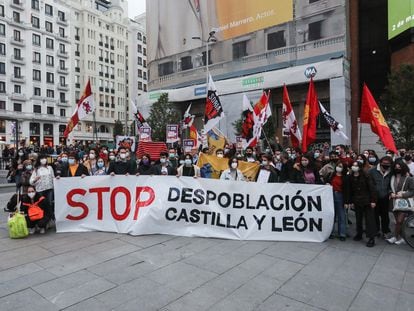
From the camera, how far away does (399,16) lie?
24.0 meters

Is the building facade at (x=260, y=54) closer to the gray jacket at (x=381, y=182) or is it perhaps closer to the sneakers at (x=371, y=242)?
the gray jacket at (x=381, y=182)

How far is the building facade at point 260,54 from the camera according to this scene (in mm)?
26703

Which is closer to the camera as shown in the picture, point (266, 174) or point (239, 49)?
point (266, 174)

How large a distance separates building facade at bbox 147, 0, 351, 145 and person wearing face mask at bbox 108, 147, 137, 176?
18.0 meters

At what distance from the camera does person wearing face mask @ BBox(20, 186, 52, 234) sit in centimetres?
707

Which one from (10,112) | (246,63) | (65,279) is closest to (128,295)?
(65,279)

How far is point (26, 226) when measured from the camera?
6.86 metres

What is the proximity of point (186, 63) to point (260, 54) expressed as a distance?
8.93 meters

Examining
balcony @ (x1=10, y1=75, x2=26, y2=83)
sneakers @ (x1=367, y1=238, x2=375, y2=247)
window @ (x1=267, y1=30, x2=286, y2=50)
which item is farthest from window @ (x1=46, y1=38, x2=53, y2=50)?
sneakers @ (x1=367, y1=238, x2=375, y2=247)

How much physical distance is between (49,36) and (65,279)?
67.5 metres

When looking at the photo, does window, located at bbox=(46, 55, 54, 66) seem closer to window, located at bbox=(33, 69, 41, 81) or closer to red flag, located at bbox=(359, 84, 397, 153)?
window, located at bbox=(33, 69, 41, 81)

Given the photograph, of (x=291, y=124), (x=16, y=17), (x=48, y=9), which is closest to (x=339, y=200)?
(x=291, y=124)

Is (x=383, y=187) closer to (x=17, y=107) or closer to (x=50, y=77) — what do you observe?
(x=17, y=107)

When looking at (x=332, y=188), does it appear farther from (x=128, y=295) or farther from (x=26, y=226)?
(x=26, y=226)
